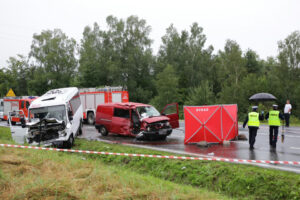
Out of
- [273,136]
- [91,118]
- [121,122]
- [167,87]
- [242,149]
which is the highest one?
[167,87]

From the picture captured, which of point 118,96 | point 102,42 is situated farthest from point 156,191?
point 102,42

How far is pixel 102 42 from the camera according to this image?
52594 millimetres

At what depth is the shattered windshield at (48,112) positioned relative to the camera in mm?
12562

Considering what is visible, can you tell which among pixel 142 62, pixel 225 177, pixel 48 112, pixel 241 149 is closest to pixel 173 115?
pixel 241 149

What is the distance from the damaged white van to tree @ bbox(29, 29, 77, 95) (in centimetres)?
4315

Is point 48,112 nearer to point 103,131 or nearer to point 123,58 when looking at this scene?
point 103,131

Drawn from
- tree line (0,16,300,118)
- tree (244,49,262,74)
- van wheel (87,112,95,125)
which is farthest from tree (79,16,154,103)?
van wheel (87,112,95,125)

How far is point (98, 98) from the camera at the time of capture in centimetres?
2253

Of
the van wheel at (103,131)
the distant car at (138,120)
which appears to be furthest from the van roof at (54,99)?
the van wheel at (103,131)

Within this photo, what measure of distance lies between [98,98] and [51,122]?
35.6ft

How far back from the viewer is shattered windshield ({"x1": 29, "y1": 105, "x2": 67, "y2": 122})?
12562 mm

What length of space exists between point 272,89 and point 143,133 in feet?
91.2

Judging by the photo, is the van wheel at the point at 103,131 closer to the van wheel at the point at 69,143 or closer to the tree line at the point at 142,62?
the van wheel at the point at 69,143

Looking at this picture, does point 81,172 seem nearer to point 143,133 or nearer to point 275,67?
point 143,133
